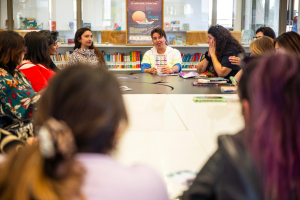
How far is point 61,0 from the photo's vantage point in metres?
6.00

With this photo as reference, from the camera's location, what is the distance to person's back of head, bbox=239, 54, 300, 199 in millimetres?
662

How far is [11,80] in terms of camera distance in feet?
6.49

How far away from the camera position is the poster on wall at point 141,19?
571 cm

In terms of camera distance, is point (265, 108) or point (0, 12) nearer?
point (265, 108)

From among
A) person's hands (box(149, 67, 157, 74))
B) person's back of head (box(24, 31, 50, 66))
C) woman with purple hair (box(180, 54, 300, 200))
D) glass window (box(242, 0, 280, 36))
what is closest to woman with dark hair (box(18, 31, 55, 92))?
person's back of head (box(24, 31, 50, 66))

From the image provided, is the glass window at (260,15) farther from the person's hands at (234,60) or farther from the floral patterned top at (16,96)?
the floral patterned top at (16,96)

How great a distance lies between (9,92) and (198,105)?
128cm

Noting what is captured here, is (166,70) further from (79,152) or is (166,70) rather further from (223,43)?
(79,152)

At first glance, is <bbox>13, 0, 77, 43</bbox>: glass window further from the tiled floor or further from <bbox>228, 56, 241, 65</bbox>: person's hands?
the tiled floor

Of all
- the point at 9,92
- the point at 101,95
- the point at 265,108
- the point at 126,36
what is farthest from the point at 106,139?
the point at 126,36

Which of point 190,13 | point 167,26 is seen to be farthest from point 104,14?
point 190,13

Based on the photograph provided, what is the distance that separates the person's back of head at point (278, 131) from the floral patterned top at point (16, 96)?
172 centimetres

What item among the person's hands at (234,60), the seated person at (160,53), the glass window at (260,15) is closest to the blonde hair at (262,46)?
the person's hands at (234,60)

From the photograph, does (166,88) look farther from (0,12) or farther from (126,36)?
(0,12)
